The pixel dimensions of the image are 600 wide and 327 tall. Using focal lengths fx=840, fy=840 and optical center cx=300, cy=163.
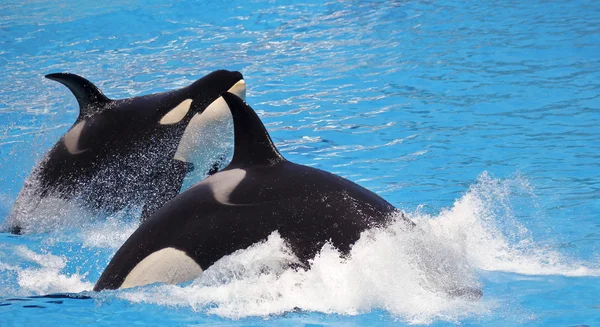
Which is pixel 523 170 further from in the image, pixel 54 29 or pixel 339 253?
pixel 54 29

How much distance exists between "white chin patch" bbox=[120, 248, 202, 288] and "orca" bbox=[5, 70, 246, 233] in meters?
2.44

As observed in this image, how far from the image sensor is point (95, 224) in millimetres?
7496

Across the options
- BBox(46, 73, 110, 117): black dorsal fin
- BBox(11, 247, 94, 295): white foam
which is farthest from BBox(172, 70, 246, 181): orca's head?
BBox(11, 247, 94, 295): white foam

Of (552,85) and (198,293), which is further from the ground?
(552,85)

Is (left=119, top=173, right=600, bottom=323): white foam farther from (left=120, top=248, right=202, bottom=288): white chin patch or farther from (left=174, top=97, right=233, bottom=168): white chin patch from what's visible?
(left=174, top=97, right=233, bottom=168): white chin patch

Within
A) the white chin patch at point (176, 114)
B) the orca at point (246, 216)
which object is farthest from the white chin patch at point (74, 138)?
the orca at point (246, 216)

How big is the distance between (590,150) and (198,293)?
5898 mm

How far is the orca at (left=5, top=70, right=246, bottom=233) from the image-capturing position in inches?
292

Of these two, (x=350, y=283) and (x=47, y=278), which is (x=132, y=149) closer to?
(x=47, y=278)

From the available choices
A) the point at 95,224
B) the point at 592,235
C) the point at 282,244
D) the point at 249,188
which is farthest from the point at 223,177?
the point at 592,235

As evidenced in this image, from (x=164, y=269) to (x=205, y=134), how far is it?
2837 mm

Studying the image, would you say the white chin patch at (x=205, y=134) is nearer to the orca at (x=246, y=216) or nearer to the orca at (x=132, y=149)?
the orca at (x=132, y=149)

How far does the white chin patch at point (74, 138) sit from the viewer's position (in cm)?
748

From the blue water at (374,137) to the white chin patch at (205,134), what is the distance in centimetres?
79
